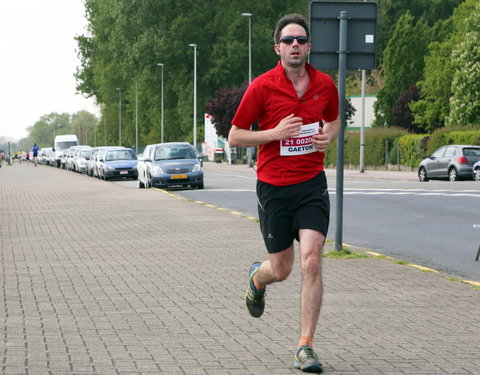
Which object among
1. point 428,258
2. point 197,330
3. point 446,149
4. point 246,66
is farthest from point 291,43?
point 246,66

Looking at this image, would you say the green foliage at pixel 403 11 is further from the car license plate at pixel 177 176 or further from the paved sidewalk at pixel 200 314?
the paved sidewalk at pixel 200 314

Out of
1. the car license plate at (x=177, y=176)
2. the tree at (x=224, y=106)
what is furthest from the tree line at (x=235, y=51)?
the car license plate at (x=177, y=176)

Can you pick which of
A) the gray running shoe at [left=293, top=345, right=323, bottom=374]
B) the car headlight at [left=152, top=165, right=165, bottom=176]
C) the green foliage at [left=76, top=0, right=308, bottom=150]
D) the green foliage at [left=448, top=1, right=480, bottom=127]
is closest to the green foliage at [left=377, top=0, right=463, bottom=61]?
the green foliage at [left=76, top=0, right=308, bottom=150]

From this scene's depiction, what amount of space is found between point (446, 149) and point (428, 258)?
24583 millimetres

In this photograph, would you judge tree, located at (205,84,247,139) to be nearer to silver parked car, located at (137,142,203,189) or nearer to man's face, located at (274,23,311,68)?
silver parked car, located at (137,142,203,189)

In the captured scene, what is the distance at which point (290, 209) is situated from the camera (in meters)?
6.12

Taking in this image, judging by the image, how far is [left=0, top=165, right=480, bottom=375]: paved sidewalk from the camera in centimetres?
600

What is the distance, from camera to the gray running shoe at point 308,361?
18.4 feet

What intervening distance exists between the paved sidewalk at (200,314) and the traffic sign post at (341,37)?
88.3 inches

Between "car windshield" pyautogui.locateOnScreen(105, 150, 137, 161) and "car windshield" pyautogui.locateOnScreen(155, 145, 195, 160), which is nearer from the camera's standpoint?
"car windshield" pyautogui.locateOnScreen(155, 145, 195, 160)

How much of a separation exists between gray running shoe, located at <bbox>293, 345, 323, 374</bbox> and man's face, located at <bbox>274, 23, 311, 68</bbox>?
69.8 inches

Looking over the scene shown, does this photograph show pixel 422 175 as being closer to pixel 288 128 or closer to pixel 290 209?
pixel 290 209

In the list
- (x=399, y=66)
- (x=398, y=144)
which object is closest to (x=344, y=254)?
(x=398, y=144)

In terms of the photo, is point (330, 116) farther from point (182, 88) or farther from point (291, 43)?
point (182, 88)
